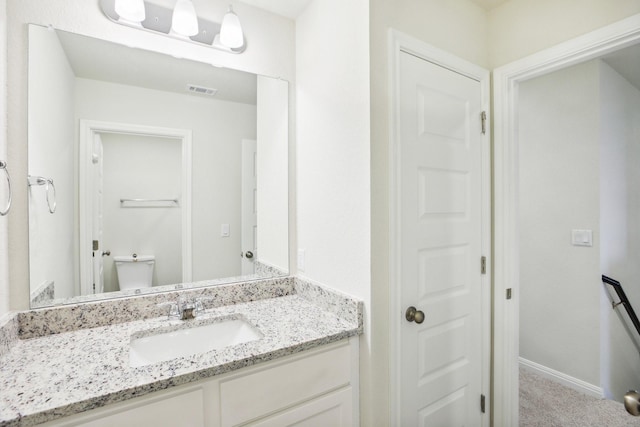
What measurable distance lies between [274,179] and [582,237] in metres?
2.26

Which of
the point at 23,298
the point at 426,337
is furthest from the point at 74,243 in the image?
the point at 426,337

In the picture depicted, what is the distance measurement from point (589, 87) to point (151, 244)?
3.03 meters

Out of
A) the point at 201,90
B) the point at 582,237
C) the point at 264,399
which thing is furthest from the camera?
the point at 582,237

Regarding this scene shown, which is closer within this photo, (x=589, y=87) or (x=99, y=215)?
(x=99, y=215)

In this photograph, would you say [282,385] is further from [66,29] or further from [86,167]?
[66,29]

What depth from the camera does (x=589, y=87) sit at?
2307 mm

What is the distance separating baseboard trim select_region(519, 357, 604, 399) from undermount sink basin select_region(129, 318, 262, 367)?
2490 mm

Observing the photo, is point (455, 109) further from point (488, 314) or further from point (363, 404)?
point (363, 404)

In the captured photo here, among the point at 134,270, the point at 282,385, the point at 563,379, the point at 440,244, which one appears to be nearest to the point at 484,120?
the point at 440,244

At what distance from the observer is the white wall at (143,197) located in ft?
4.46

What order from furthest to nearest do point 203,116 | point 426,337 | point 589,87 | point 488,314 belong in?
point 589,87
point 488,314
point 203,116
point 426,337

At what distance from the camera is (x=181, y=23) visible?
1.41m

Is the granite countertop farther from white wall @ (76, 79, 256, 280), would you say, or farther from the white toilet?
white wall @ (76, 79, 256, 280)

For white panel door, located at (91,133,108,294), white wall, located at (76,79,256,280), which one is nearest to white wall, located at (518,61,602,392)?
white wall, located at (76,79,256,280)
